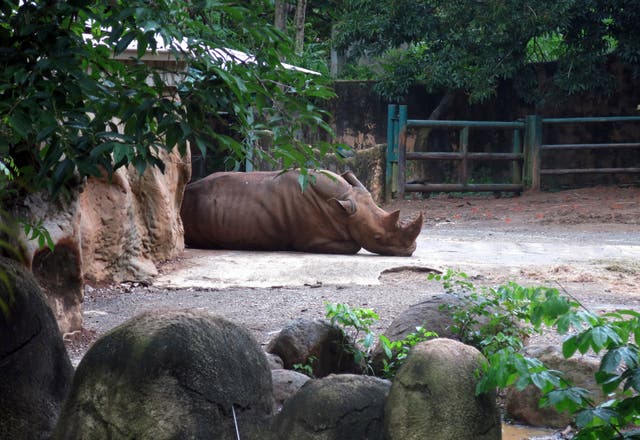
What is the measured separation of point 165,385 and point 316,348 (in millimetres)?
1749

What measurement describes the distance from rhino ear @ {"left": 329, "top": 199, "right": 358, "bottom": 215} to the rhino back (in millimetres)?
97

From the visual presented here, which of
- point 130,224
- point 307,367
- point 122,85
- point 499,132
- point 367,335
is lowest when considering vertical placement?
point 307,367

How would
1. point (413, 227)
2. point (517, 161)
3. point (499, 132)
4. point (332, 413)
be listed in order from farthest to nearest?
point (499, 132) → point (517, 161) → point (413, 227) → point (332, 413)

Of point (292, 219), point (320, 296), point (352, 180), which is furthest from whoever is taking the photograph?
point (352, 180)

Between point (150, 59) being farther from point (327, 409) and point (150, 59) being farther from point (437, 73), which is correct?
point (437, 73)

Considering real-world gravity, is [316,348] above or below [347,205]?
below

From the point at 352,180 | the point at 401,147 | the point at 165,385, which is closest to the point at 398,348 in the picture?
the point at 165,385

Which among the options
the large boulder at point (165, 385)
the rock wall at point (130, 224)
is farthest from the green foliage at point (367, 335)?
the rock wall at point (130, 224)

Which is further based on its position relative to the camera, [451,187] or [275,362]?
[451,187]

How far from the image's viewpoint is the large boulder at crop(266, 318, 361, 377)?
430cm

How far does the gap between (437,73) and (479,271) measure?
28.7 feet

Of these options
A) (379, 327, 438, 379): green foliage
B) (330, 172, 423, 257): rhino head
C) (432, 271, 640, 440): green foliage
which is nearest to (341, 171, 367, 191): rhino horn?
(330, 172, 423, 257): rhino head

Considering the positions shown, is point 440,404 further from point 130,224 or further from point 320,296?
point 130,224

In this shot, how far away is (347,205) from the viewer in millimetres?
8859
